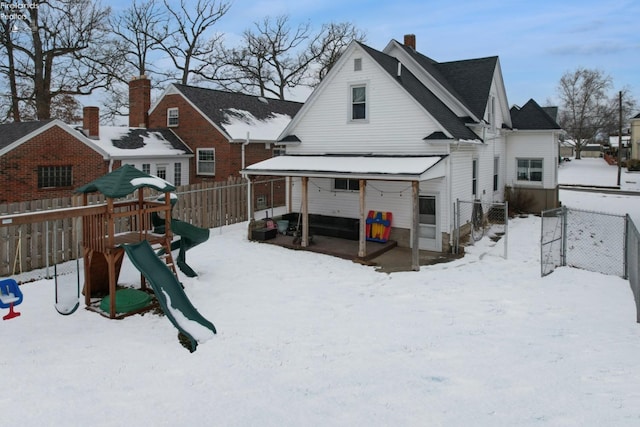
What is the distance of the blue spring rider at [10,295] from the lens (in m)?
8.06

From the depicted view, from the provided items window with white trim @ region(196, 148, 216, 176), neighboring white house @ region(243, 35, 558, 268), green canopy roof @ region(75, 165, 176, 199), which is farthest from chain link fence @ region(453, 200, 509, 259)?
window with white trim @ region(196, 148, 216, 176)

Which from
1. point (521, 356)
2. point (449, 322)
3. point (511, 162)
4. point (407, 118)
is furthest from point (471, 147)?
point (521, 356)

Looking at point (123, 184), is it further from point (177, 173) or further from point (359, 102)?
point (177, 173)

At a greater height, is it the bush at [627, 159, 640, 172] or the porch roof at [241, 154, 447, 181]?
the bush at [627, 159, 640, 172]

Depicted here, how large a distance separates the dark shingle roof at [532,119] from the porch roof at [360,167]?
1108 cm

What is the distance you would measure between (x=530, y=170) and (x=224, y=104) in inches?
672

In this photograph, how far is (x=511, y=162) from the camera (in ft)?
78.0

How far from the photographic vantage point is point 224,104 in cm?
2733

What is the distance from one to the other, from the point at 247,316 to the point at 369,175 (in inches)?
238

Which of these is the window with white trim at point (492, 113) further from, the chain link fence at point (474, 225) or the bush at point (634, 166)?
the bush at point (634, 166)

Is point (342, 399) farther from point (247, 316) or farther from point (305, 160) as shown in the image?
point (305, 160)

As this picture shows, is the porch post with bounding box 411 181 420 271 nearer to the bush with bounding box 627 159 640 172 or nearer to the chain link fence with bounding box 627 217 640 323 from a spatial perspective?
the chain link fence with bounding box 627 217 640 323

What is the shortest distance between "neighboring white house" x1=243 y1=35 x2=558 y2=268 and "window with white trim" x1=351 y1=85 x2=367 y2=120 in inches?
1.4

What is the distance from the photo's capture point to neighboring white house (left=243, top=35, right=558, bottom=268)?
47.8 ft
